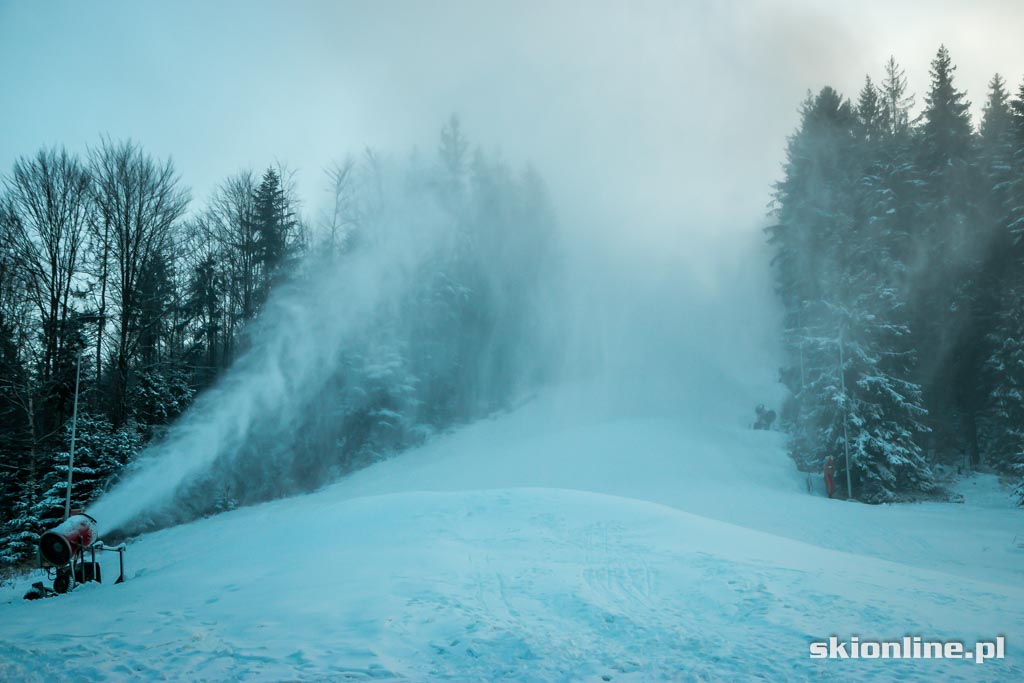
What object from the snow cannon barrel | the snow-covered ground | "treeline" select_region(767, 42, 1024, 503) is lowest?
the snow-covered ground

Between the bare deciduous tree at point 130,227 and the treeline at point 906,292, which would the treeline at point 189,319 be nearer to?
the bare deciduous tree at point 130,227

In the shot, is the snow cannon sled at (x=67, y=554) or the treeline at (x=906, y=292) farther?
the treeline at (x=906, y=292)

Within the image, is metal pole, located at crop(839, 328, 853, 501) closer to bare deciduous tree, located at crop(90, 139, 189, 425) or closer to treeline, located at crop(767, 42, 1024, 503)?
treeline, located at crop(767, 42, 1024, 503)

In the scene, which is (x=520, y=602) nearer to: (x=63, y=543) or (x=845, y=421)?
(x=63, y=543)

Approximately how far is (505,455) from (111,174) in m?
23.1

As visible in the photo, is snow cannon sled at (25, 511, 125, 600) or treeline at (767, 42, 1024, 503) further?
treeline at (767, 42, 1024, 503)

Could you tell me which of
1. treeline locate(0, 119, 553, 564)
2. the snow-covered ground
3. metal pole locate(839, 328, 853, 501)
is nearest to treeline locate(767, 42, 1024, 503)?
metal pole locate(839, 328, 853, 501)

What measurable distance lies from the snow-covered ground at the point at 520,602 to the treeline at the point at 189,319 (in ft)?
39.9

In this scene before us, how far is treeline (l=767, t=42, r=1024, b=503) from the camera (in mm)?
23203

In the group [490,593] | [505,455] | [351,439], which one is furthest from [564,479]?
[490,593]

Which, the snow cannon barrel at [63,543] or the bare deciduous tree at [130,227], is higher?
the bare deciduous tree at [130,227]

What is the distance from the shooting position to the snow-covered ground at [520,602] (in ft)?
17.5

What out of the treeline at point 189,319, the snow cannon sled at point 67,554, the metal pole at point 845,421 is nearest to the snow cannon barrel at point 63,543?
the snow cannon sled at point 67,554

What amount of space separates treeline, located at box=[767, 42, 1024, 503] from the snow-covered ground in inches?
378
